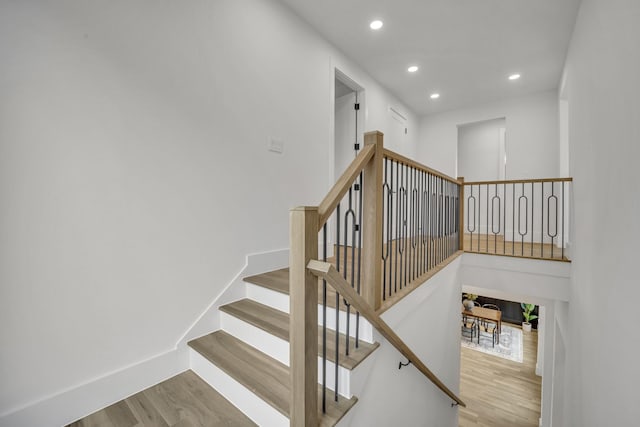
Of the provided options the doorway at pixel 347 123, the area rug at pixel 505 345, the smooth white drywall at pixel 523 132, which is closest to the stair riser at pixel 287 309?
the doorway at pixel 347 123

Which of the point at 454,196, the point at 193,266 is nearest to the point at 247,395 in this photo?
the point at 193,266

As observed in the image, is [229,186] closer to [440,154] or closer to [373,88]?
[373,88]

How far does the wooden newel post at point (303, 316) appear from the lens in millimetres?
1087

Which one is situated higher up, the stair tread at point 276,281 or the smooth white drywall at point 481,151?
the smooth white drywall at point 481,151

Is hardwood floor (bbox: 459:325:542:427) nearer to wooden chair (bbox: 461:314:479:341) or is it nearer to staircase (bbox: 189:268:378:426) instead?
wooden chair (bbox: 461:314:479:341)

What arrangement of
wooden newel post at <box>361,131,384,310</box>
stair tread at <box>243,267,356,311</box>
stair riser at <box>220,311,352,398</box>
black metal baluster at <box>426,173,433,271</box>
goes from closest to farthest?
stair riser at <box>220,311,352,398</box>, wooden newel post at <box>361,131,384,310</box>, stair tread at <box>243,267,356,311</box>, black metal baluster at <box>426,173,433,271</box>

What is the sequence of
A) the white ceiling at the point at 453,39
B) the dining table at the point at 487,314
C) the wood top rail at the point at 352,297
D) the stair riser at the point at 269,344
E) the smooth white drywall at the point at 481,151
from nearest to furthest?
1. the wood top rail at the point at 352,297
2. the stair riser at the point at 269,344
3. the white ceiling at the point at 453,39
4. the smooth white drywall at the point at 481,151
5. the dining table at the point at 487,314

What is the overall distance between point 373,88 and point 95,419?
4.64 meters

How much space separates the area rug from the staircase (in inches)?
307

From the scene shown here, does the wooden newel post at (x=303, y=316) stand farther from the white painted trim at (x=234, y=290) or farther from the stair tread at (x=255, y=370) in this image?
the white painted trim at (x=234, y=290)

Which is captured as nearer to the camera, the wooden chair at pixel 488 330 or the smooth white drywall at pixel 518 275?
the smooth white drywall at pixel 518 275

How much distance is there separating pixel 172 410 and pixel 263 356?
55 cm

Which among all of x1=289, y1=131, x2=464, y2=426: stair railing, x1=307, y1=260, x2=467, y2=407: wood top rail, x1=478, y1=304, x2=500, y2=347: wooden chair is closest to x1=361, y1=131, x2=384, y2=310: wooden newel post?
x1=289, y1=131, x2=464, y2=426: stair railing

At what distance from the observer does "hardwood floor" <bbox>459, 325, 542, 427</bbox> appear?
464 centimetres
